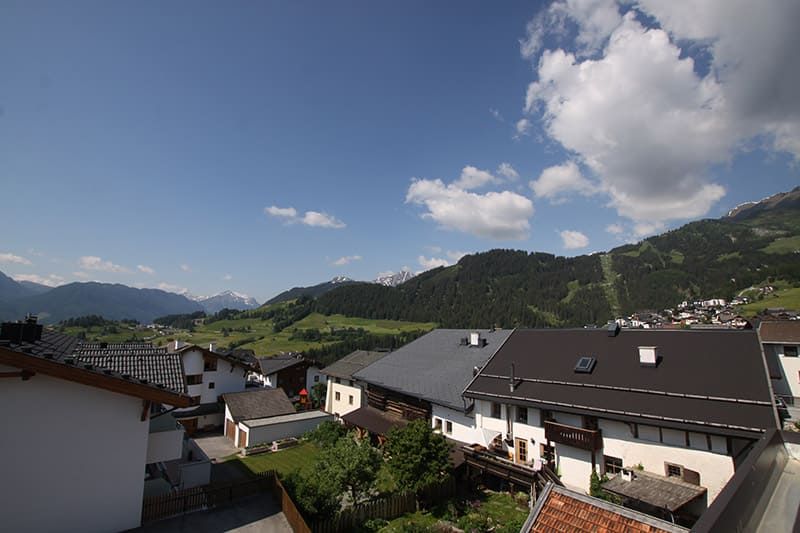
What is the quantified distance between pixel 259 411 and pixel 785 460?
42.1m

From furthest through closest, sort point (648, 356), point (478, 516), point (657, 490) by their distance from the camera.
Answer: point (648, 356), point (478, 516), point (657, 490)

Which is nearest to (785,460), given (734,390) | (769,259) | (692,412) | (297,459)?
(692,412)

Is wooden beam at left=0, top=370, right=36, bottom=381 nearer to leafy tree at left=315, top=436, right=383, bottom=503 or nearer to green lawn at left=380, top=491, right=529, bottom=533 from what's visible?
leafy tree at left=315, top=436, right=383, bottom=503

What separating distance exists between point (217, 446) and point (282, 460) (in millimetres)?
9390

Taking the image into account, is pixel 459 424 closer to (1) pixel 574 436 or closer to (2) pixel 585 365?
(1) pixel 574 436

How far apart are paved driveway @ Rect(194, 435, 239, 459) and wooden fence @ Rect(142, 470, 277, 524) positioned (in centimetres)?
1974

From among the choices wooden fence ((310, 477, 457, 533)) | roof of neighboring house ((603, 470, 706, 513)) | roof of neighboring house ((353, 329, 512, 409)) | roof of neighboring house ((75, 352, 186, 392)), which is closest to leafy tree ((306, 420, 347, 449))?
roof of neighboring house ((353, 329, 512, 409))

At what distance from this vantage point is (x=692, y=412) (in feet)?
59.6

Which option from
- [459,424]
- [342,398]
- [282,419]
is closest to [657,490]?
[459,424]

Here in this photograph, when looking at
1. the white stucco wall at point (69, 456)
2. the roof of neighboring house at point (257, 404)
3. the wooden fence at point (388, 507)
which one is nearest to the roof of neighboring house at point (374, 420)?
the roof of neighboring house at point (257, 404)

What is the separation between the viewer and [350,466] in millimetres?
19406

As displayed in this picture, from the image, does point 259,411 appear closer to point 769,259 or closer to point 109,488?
point 109,488

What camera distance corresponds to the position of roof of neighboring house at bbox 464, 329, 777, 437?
17859mm

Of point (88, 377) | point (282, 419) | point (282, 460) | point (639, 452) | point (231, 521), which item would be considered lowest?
point (282, 460)
